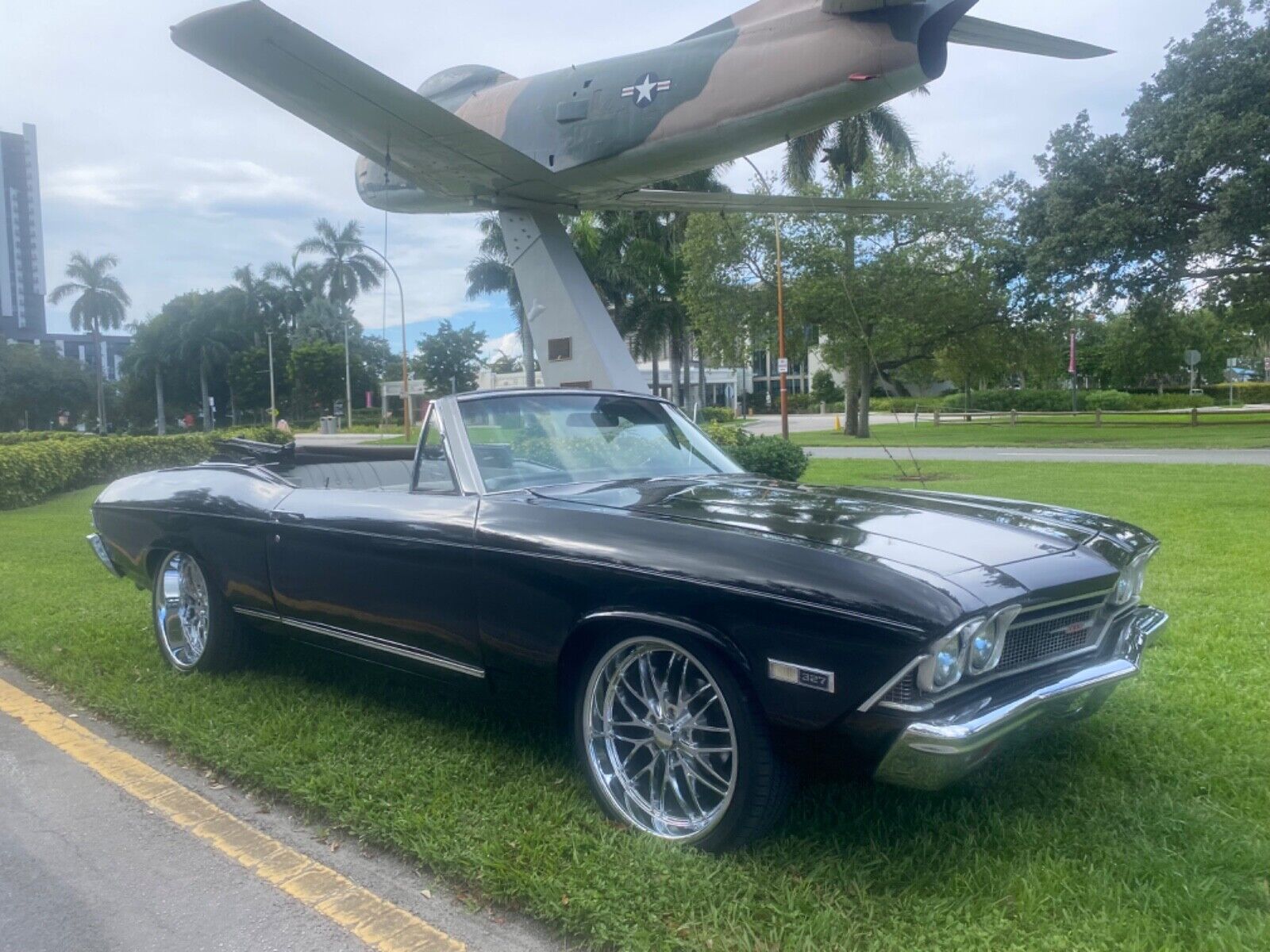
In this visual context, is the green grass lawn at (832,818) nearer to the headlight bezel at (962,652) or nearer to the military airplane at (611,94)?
the headlight bezel at (962,652)

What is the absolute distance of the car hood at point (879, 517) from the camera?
291 cm

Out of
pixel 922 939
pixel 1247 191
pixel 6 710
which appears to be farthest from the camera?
pixel 1247 191

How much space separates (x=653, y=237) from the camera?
40.2 meters

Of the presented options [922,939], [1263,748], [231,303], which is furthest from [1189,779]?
[231,303]

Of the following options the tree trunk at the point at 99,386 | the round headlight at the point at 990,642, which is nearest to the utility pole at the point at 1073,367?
the round headlight at the point at 990,642

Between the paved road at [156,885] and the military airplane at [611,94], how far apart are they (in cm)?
552

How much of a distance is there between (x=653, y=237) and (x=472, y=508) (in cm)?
3790

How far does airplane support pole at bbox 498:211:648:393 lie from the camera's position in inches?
416

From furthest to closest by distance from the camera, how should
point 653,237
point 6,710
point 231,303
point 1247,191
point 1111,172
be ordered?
point 231,303 < point 653,237 < point 1111,172 < point 1247,191 < point 6,710

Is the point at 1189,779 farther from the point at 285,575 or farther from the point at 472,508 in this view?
the point at 285,575

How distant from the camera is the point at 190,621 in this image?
5055 millimetres

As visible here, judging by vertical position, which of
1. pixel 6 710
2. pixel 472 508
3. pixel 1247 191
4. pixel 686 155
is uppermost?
pixel 1247 191

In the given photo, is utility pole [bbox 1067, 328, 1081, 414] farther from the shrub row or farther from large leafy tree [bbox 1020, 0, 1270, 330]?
the shrub row

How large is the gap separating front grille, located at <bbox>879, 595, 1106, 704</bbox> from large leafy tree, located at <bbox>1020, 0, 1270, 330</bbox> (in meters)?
24.7
